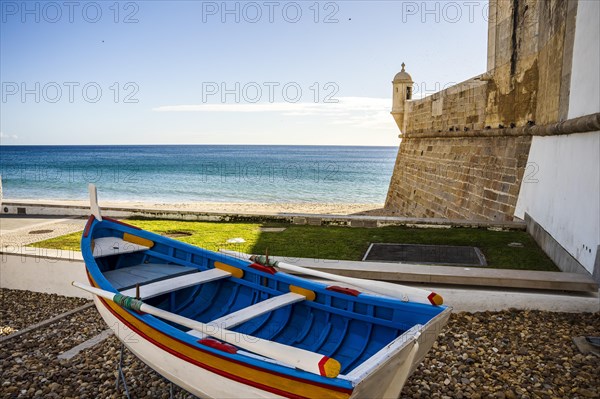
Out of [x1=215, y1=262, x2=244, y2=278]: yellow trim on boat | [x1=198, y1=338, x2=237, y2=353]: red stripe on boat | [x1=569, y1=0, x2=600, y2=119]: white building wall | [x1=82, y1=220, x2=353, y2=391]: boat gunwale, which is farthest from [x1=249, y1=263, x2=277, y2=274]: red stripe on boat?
[x1=569, y1=0, x2=600, y2=119]: white building wall

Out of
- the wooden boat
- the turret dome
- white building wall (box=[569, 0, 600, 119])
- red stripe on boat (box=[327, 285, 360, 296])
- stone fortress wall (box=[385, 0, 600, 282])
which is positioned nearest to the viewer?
the wooden boat

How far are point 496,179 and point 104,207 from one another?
9238mm

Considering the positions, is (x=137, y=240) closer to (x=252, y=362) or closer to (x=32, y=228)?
(x=252, y=362)

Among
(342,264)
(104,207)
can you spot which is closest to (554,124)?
(342,264)

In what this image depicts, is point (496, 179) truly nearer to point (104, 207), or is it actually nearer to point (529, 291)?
point (529, 291)

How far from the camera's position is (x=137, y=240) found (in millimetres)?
5590

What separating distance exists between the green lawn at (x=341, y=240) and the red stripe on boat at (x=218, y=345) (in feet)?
12.7

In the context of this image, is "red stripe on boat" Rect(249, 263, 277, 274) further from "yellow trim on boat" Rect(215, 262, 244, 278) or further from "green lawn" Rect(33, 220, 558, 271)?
"green lawn" Rect(33, 220, 558, 271)

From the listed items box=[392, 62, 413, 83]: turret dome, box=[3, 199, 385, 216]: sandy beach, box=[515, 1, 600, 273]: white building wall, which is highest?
box=[392, 62, 413, 83]: turret dome

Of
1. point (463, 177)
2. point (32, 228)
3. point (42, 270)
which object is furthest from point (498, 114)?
point (32, 228)

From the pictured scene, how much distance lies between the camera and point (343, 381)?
2.67 metres

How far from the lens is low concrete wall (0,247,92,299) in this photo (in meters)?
6.93

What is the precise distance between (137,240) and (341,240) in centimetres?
375

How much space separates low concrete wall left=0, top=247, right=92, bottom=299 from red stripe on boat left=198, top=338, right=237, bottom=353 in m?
4.28
